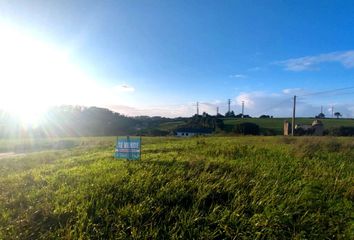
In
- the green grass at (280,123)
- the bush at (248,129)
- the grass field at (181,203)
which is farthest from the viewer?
the green grass at (280,123)

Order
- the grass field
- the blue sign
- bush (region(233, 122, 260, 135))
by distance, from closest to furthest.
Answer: the grass field → the blue sign → bush (region(233, 122, 260, 135))

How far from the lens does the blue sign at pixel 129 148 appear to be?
1002 centimetres

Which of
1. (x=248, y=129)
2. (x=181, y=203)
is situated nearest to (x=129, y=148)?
(x=181, y=203)

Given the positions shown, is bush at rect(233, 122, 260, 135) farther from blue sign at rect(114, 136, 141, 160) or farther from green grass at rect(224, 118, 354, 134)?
blue sign at rect(114, 136, 141, 160)

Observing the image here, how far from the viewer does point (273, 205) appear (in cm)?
576

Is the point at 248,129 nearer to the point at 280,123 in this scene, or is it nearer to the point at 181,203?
the point at 280,123

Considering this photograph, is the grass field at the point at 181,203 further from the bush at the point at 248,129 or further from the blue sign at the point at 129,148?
the bush at the point at 248,129

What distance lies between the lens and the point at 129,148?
10.1 meters

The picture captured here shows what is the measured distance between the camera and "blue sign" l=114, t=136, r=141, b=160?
1002 centimetres

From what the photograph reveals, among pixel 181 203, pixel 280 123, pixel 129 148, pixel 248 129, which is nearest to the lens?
pixel 181 203

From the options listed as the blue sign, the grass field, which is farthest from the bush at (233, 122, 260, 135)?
the grass field

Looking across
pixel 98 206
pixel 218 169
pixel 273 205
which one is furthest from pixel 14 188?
pixel 273 205

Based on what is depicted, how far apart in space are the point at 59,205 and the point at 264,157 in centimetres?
771

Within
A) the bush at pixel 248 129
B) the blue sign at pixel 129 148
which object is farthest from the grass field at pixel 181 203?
the bush at pixel 248 129
